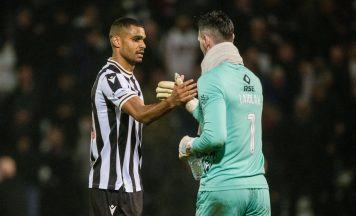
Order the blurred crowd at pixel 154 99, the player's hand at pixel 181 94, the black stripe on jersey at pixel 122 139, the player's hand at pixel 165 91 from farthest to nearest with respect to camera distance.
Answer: the blurred crowd at pixel 154 99, the black stripe on jersey at pixel 122 139, the player's hand at pixel 165 91, the player's hand at pixel 181 94

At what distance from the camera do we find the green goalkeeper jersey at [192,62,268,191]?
13.2 feet

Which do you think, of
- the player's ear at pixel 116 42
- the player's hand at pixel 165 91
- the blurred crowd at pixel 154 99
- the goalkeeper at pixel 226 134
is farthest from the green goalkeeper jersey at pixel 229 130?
the blurred crowd at pixel 154 99

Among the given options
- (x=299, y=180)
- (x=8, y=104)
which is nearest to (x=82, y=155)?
(x=8, y=104)

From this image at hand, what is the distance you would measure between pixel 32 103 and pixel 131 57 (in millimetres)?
3689

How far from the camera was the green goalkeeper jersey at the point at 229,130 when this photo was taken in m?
4.02

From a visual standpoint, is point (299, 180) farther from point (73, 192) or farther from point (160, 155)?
point (73, 192)

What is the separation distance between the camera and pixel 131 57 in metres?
4.86

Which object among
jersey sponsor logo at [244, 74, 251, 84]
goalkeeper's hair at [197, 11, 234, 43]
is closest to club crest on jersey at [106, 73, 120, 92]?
goalkeeper's hair at [197, 11, 234, 43]

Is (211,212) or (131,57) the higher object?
(131,57)

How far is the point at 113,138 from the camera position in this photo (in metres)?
4.69

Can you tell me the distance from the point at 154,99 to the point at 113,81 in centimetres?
293

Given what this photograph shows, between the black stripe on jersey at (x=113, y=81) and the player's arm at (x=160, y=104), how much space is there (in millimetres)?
142

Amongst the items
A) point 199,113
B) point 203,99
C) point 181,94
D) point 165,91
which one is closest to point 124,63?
point 165,91

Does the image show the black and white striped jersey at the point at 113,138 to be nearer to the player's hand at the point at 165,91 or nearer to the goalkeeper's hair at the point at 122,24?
the player's hand at the point at 165,91
